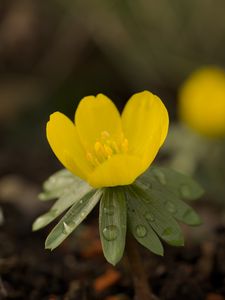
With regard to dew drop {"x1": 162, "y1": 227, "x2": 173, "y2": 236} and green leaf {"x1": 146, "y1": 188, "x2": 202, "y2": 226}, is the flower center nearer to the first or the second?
green leaf {"x1": 146, "y1": 188, "x2": 202, "y2": 226}

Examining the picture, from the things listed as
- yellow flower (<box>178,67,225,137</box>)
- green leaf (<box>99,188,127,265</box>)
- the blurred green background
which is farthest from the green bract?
the blurred green background

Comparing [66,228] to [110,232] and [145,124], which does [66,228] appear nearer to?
[110,232]

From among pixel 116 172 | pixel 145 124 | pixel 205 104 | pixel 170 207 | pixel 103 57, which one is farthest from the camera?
pixel 103 57

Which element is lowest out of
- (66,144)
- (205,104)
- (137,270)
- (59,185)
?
(205,104)

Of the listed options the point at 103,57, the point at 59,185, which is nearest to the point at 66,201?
the point at 59,185

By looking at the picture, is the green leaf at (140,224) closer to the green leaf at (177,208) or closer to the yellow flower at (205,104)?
the green leaf at (177,208)

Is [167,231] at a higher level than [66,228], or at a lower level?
lower
